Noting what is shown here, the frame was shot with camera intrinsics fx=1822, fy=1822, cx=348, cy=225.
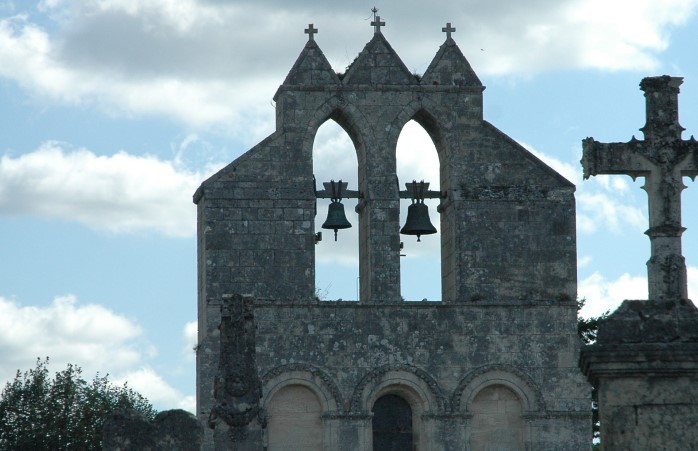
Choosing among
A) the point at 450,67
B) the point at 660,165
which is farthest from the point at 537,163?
the point at 660,165

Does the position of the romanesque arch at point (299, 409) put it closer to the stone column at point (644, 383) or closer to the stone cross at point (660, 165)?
the stone cross at point (660, 165)

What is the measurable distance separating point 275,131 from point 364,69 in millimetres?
1703

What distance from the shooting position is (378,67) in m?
28.1

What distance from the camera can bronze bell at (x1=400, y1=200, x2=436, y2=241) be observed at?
91.6ft

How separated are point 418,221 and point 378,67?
2.46 m

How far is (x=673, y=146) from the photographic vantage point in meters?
12.4

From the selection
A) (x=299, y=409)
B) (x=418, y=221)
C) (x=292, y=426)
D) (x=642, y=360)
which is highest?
(x=418, y=221)

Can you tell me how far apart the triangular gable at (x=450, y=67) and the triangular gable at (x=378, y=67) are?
1.26ft

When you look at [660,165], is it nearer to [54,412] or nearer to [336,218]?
[336,218]

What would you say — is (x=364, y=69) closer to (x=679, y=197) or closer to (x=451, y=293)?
(x=451, y=293)

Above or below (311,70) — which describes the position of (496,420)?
below

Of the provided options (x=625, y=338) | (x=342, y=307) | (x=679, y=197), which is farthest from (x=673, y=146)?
(x=342, y=307)

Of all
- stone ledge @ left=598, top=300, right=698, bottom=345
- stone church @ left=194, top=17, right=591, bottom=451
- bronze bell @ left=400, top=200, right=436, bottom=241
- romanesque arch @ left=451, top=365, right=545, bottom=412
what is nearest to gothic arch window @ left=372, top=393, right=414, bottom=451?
stone church @ left=194, top=17, right=591, bottom=451

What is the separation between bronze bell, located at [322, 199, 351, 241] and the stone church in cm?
21
